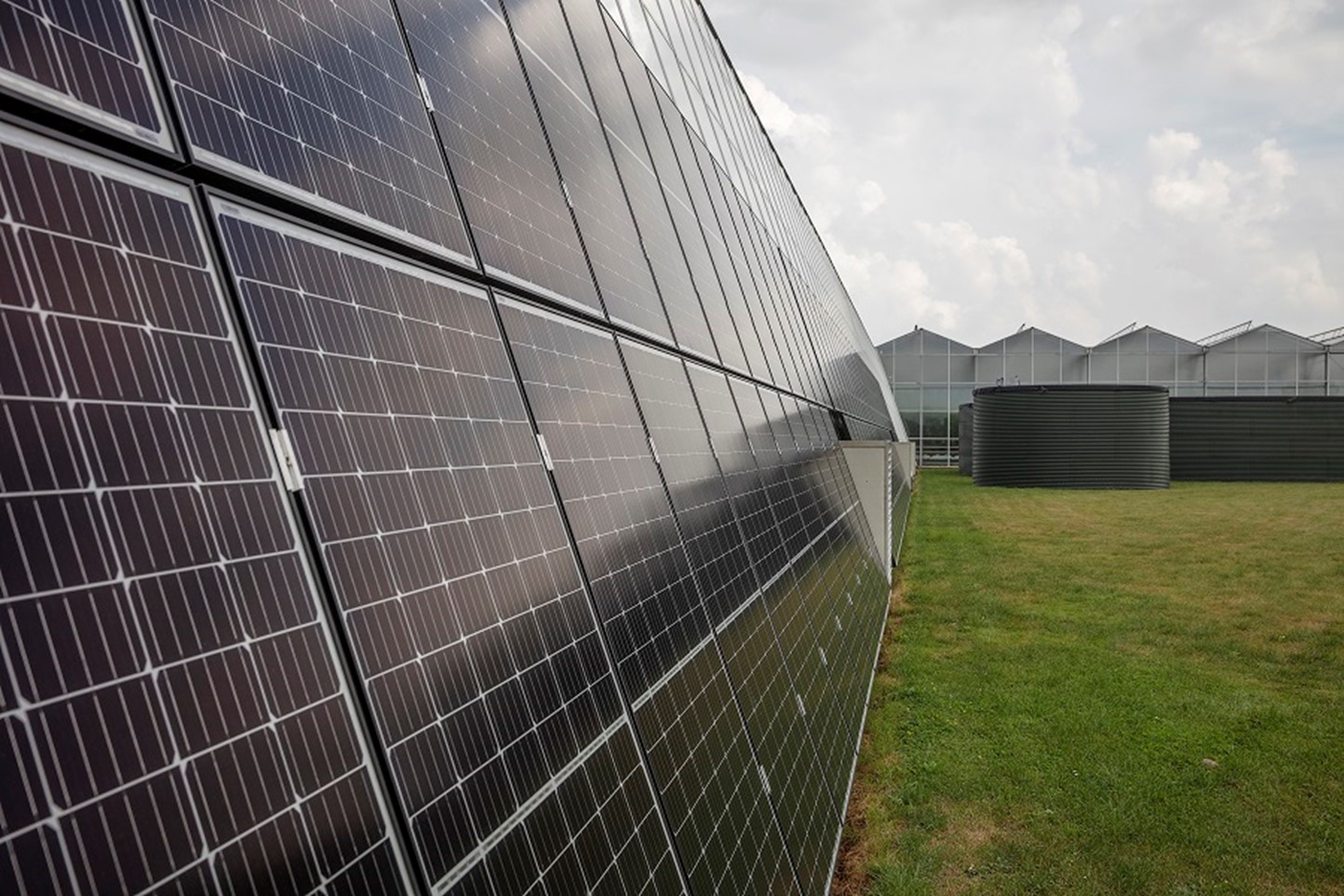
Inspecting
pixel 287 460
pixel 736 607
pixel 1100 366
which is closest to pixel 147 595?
pixel 287 460

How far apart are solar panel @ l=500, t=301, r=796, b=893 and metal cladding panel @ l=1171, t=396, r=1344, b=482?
2348 inches

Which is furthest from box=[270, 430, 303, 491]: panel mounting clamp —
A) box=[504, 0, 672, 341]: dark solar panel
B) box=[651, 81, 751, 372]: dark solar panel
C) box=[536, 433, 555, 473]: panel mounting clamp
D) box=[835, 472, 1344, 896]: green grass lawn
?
box=[651, 81, 751, 372]: dark solar panel

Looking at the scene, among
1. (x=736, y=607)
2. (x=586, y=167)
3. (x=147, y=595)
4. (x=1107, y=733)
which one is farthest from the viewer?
(x=1107, y=733)

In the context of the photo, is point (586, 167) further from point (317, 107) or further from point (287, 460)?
point (287, 460)

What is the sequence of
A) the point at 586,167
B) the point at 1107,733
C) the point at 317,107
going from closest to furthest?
1. the point at 317,107
2. the point at 586,167
3. the point at 1107,733

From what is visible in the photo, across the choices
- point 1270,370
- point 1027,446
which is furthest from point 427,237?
point 1270,370

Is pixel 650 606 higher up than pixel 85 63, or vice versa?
pixel 85 63

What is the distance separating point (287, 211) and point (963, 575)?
20852mm

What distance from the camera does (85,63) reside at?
2709 mm

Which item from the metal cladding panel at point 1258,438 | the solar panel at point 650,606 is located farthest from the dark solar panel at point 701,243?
the metal cladding panel at point 1258,438

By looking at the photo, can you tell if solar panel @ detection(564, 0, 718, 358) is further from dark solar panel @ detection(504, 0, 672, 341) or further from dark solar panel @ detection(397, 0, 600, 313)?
dark solar panel @ detection(397, 0, 600, 313)

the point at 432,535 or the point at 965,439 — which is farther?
the point at 965,439

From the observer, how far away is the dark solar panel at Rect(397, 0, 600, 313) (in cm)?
509

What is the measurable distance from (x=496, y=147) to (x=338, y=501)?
10.8ft
